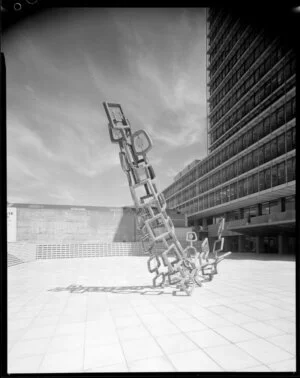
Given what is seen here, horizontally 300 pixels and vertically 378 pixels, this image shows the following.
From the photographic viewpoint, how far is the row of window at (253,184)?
2700 cm

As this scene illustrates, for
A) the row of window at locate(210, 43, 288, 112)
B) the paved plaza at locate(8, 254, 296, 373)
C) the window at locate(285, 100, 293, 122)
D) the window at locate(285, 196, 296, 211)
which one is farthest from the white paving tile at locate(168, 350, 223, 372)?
the row of window at locate(210, 43, 288, 112)

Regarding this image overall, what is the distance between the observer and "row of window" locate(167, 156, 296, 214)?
27.0m

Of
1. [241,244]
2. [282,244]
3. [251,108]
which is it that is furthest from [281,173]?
[241,244]

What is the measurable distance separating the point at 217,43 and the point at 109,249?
42.3 metres

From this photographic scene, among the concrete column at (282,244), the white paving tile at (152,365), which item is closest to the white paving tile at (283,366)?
the white paving tile at (152,365)

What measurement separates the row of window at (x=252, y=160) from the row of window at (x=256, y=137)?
12 centimetres

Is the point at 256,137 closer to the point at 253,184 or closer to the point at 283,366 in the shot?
the point at 253,184

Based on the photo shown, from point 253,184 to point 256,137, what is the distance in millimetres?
6234

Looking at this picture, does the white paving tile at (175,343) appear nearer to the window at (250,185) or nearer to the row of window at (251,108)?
the row of window at (251,108)

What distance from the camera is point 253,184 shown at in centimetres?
3325

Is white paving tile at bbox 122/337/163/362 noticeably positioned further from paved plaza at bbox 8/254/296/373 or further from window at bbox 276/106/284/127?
window at bbox 276/106/284/127

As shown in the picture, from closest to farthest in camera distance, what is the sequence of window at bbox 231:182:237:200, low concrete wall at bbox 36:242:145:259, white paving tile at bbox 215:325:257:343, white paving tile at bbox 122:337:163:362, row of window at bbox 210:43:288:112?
white paving tile at bbox 122:337:163:362
white paving tile at bbox 215:325:257:343
low concrete wall at bbox 36:242:145:259
row of window at bbox 210:43:288:112
window at bbox 231:182:237:200

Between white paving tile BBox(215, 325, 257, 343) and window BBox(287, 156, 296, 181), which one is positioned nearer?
white paving tile BBox(215, 325, 257, 343)
